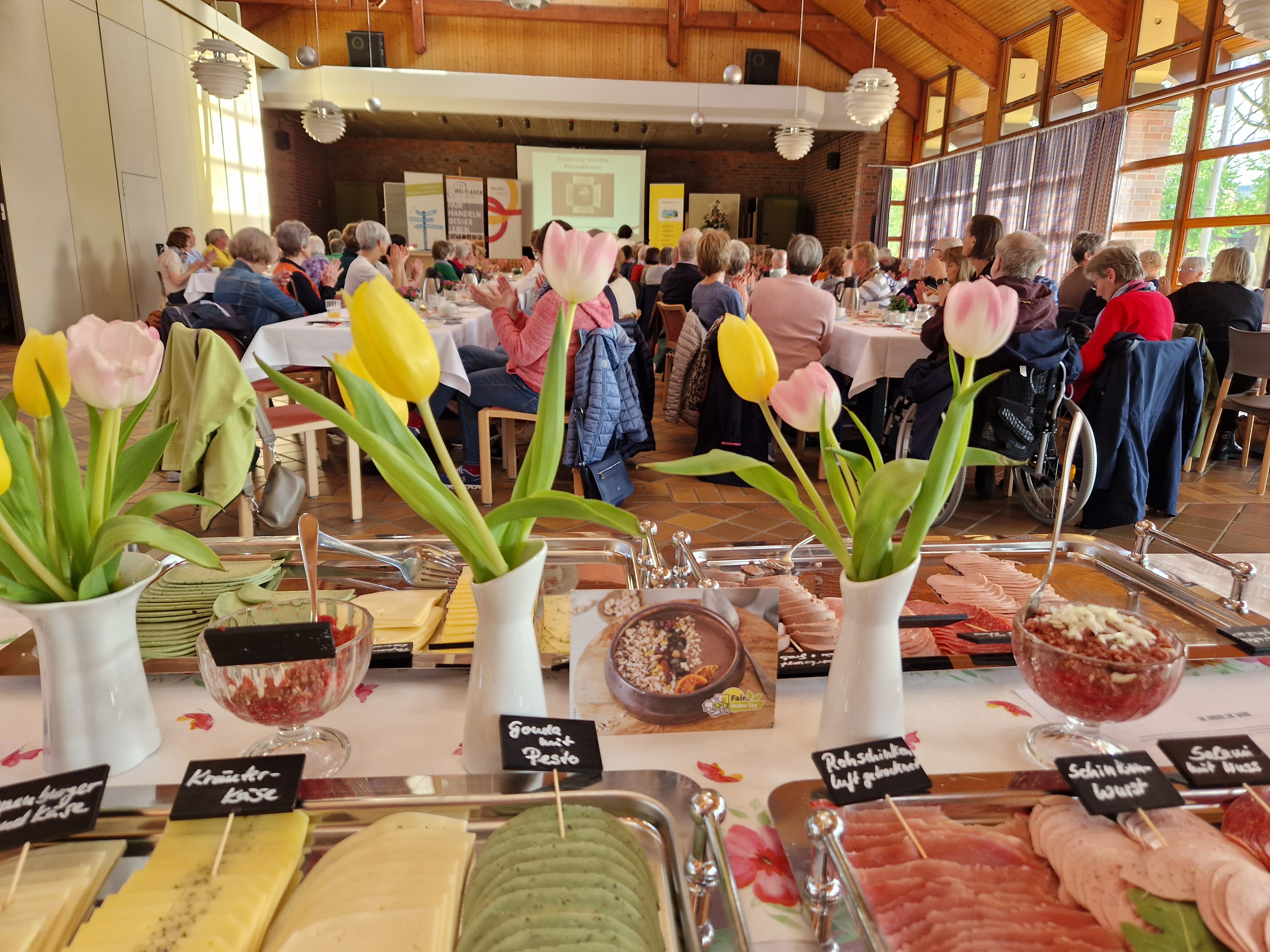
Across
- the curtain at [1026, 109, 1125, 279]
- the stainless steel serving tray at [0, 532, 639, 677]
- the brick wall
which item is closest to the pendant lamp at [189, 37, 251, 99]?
the brick wall

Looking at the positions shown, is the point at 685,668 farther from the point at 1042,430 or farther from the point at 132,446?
the point at 1042,430

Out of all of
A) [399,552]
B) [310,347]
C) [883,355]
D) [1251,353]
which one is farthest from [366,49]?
[399,552]

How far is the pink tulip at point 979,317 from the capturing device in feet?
2.23

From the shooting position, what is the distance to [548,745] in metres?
0.71

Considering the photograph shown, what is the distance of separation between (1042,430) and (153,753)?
3.34m

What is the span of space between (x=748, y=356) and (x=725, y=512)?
2893mm

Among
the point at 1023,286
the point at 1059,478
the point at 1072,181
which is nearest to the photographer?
the point at 1023,286

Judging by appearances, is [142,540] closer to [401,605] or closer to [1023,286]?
[401,605]

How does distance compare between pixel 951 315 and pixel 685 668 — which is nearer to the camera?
pixel 951 315

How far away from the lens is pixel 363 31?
Answer: 11.5 metres

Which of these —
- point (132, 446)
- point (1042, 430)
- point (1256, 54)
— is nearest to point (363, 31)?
point (1256, 54)

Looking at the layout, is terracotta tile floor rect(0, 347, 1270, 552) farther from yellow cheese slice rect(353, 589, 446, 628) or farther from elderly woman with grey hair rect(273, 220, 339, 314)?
yellow cheese slice rect(353, 589, 446, 628)

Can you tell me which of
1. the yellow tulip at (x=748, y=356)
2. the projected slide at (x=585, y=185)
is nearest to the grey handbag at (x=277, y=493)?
the yellow tulip at (x=748, y=356)

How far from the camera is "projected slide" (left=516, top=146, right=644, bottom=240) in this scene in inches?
528
